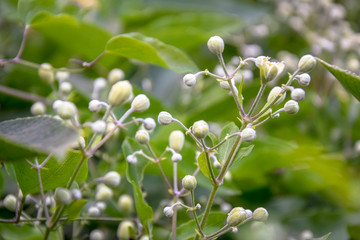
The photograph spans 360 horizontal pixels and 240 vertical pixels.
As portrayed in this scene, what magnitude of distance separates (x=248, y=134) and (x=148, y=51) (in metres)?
0.24

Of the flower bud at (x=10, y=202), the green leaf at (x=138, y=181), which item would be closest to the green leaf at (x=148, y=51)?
the green leaf at (x=138, y=181)

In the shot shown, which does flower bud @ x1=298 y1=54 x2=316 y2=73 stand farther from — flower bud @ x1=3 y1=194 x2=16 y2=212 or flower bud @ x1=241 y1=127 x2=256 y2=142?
flower bud @ x1=3 y1=194 x2=16 y2=212

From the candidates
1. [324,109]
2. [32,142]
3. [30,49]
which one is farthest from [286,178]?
[30,49]

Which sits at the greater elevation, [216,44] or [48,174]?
[216,44]

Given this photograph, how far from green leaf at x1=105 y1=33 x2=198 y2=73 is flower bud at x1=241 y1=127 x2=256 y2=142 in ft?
0.73

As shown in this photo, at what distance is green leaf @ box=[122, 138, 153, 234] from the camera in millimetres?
551

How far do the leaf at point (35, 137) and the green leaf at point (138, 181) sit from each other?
0.15 metres

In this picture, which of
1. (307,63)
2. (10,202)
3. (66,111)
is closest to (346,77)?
(307,63)

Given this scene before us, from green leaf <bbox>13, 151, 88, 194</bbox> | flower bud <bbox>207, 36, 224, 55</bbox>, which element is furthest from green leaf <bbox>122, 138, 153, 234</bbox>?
flower bud <bbox>207, 36, 224, 55</bbox>

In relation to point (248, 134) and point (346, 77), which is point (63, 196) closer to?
point (248, 134)

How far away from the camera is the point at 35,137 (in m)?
0.42

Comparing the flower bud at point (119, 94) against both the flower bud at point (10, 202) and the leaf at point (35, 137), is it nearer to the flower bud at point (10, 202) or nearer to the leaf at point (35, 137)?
the leaf at point (35, 137)

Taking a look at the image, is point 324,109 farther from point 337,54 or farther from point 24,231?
point 24,231

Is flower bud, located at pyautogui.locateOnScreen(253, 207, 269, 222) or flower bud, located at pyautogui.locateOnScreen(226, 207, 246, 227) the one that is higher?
flower bud, located at pyautogui.locateOnScreen(226, 207, 246, 227)
